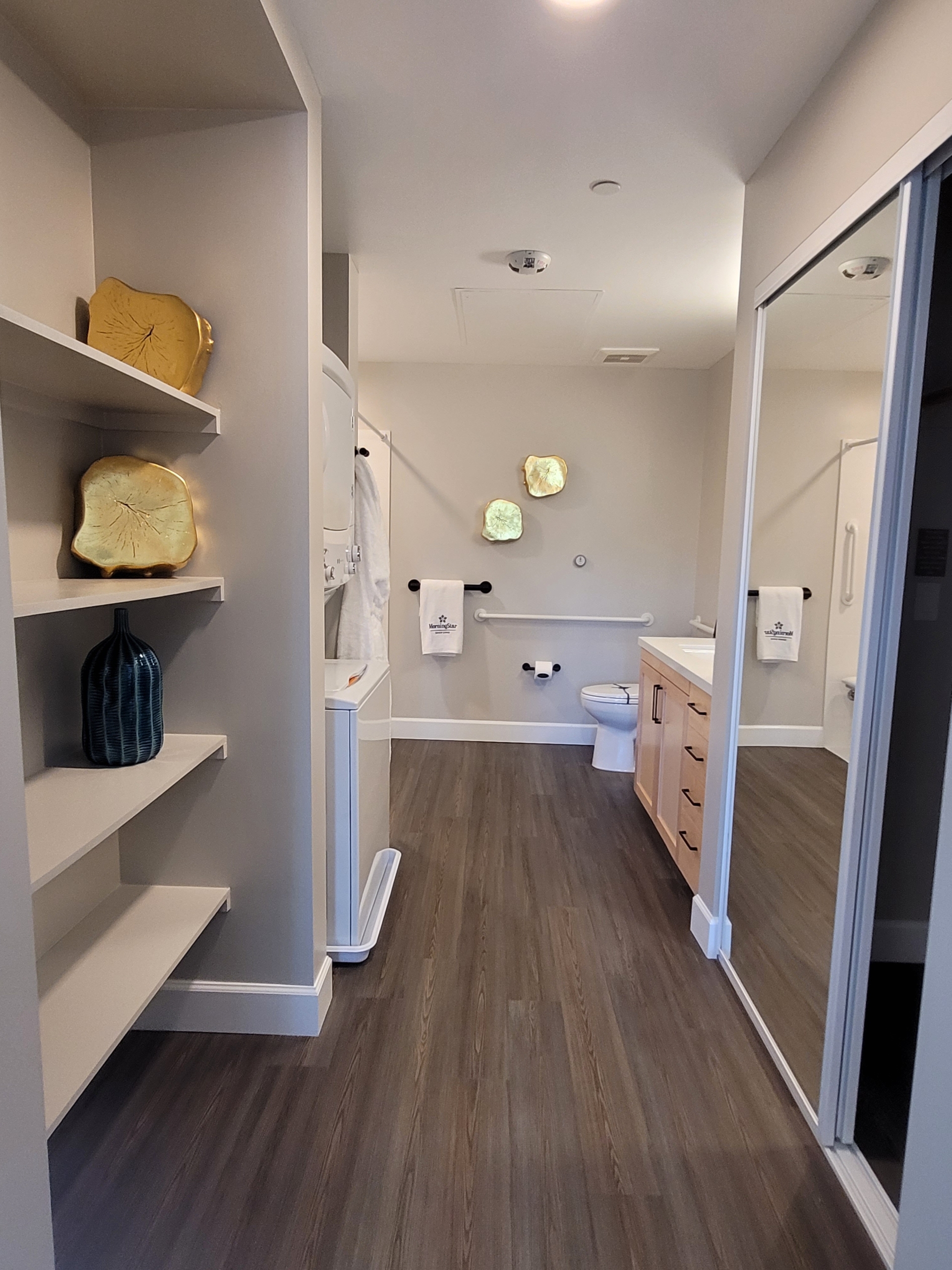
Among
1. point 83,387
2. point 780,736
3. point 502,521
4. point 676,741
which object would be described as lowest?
point 676,741

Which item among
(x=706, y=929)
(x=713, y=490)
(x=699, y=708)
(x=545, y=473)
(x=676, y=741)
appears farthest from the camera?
(x=545, y=473)

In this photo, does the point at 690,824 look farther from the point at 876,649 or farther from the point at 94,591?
the point at 94,591

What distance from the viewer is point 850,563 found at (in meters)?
1.50

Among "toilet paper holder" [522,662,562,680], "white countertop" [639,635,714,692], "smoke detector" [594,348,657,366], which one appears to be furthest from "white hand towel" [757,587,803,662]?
"toilet paper holder" [522,662,562,680]

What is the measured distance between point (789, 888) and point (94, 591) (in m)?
1.74

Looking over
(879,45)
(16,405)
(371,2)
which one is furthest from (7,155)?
(879,45)

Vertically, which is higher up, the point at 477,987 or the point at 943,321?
the point at 943,321

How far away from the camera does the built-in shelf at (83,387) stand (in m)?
1.04

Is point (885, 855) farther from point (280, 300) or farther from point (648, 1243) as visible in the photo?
point (280, 300)

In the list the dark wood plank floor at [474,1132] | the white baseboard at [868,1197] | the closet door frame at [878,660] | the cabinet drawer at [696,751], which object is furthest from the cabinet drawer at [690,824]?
the white baseboard at [868,1197]

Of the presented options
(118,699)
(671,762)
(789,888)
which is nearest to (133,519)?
(118,699)

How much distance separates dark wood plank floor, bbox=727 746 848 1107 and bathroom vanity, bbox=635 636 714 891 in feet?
1.15

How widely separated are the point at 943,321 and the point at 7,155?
179 centimetres

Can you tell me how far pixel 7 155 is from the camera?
1.34 metres
